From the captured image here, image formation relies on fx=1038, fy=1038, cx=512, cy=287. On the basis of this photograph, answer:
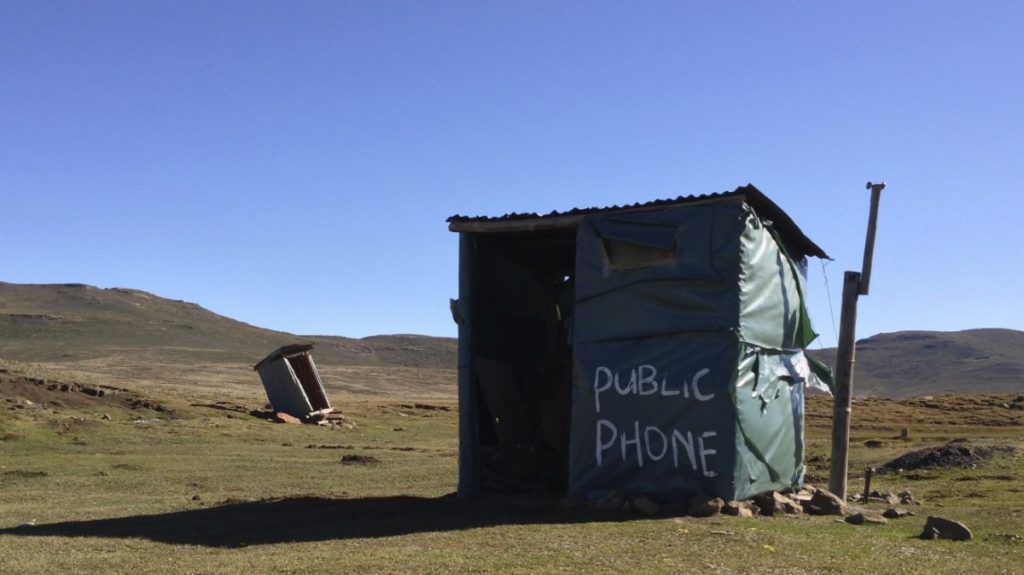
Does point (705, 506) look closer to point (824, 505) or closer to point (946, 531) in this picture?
point (824, 505)

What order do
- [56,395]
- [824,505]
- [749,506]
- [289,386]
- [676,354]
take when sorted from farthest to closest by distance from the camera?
[289,386] < [56,395] < [824,505] < [676,354] < [749,506]

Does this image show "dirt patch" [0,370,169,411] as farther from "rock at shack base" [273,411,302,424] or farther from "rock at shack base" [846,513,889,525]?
"rock at shack base" [846,513,889,525]

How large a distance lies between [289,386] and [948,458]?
2295cm

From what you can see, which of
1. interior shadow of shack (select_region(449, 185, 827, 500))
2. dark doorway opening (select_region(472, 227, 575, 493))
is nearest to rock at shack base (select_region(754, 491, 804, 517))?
interior shadow of shack (select_region(449, 185, 827, 500))

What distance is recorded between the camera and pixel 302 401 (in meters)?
37.9

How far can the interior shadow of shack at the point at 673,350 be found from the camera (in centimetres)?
1410

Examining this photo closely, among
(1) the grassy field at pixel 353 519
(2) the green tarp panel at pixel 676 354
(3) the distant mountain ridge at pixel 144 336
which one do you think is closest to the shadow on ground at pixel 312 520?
(1) the grassy field at pixel 353 519

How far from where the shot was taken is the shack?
3741 centimetres

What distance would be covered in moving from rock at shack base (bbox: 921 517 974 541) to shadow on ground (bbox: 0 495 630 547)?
12.1 ft

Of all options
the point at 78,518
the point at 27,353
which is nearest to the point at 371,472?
the point at 78,518

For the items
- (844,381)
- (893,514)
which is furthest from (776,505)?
(844,381)

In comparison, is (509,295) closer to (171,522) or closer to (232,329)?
(171,522)

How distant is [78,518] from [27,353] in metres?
84.5

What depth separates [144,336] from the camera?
4269 inches
